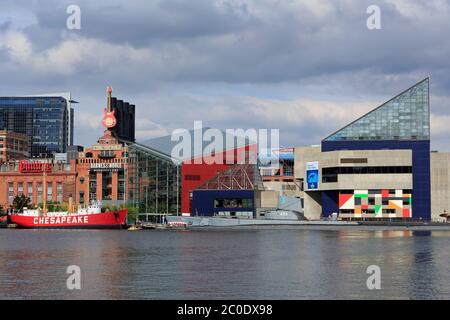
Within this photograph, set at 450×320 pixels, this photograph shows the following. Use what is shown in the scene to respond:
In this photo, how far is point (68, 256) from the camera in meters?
99.9

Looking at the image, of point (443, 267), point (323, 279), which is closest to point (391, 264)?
point (443, 267)

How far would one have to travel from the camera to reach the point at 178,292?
6206 centimetres
